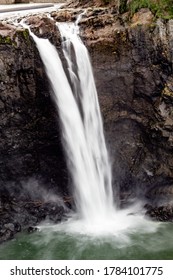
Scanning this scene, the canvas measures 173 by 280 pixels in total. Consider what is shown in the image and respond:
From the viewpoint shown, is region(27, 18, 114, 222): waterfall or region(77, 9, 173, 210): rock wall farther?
region(77, 9, 173, 210): rock wall

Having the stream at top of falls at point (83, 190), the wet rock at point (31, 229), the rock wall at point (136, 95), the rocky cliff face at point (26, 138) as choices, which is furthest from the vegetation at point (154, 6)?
the wet rock at point (31, 229)

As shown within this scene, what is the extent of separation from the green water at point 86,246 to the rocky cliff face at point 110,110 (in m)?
1.33

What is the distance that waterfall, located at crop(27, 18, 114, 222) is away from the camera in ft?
52.8

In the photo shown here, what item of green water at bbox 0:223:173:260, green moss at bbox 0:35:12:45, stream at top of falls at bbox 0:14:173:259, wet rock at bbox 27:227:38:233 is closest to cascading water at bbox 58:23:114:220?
stream at top of falls at bbox 0:14:173:259

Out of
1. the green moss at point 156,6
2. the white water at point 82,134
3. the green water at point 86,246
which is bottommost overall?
the green water at point 86,246

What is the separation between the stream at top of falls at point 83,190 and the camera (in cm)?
1404

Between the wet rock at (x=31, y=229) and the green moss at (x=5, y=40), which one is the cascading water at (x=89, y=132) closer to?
the wet rock at (x=31, y=229)

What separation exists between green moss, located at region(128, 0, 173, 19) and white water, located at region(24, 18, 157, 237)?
8.63ft

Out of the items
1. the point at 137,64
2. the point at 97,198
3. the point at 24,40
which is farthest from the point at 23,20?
the point at 97,198

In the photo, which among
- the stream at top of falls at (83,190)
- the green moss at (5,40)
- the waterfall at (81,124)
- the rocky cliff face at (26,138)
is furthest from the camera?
the waterfall at (81,124)

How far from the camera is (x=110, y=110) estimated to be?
17312 mm

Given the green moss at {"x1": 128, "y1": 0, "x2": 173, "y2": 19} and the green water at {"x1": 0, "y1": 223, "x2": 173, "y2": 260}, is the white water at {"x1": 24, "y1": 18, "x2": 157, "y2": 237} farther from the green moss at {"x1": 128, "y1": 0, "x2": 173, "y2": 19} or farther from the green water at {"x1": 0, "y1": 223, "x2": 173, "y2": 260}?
the green moss at {"x1": 128, "y1": 0, "x2": 173, "y2": 19}

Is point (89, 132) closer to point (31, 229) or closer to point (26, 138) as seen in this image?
point (26, 138)

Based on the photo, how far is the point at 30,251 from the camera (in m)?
13.9
